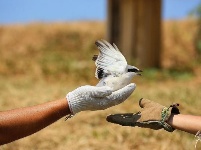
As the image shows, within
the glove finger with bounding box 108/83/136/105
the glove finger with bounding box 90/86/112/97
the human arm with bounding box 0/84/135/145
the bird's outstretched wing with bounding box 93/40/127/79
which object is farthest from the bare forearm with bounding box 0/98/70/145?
the bird's outstretched wing with bounding box 93/40/127/79

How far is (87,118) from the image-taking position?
4.60 meters

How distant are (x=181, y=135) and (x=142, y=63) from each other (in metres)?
5.04

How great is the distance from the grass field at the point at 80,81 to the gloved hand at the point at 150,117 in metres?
0.86

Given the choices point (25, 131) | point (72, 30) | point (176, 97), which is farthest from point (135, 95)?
point (72, 30)

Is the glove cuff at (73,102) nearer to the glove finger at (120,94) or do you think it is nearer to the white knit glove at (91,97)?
the white knit glove at (91,97)

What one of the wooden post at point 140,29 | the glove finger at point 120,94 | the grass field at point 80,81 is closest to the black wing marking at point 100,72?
the glove finger at point 120,94

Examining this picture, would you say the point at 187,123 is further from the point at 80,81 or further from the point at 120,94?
the point at 80,81

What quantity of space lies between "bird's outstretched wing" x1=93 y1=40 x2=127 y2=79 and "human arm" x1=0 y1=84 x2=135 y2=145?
0.23 meters

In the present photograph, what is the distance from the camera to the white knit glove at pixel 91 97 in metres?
2.63

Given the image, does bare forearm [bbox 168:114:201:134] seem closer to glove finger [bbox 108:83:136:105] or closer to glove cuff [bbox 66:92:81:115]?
glove finger [bbox 108:83:136:105]

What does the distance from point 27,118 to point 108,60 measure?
61 cm

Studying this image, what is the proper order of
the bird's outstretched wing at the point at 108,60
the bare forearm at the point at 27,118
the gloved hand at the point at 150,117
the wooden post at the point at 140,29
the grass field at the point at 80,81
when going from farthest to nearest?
1. the wooden post at the point at 140,29
2. the grass field at the point at 80,81
3. the bird's outstretched wing at the point at 108,60
4. the gloved hand at the point at 150,117
5. the bare forearm at the point at 27,118

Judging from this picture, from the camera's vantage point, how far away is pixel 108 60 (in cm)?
290

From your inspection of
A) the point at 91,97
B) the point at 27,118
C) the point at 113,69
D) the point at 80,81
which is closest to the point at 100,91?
the point at 91,97
